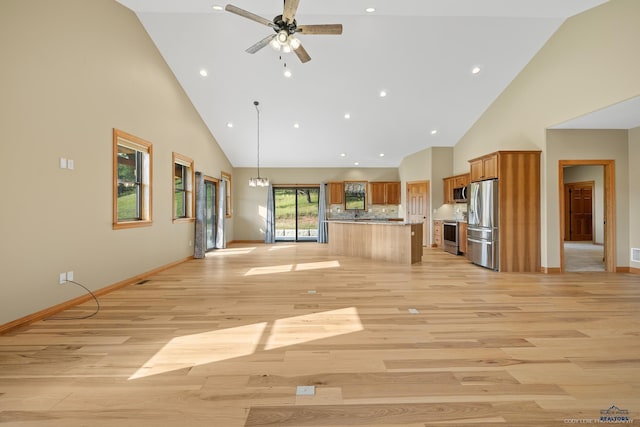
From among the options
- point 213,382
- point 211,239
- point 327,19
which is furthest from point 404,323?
point 211,239

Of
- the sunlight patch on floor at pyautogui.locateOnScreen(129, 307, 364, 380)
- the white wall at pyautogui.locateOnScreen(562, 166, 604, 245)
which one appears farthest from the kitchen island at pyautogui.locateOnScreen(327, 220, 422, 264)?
the white wall at pyautogui.locateOnScreen(562, 166, 604, 245)

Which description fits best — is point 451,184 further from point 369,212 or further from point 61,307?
point 61,307

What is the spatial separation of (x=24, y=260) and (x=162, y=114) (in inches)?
146

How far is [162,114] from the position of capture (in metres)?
6.09

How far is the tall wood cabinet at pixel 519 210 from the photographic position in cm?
592

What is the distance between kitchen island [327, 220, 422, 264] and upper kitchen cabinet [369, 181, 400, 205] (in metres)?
3.32

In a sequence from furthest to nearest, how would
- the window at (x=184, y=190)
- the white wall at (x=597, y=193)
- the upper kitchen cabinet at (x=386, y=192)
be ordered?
the upper kitchen cabinet at (x=386, y=192)
the white wall at (x=597, y=193)
the window at (x=184, y=190)

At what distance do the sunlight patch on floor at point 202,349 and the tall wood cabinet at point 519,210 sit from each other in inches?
198

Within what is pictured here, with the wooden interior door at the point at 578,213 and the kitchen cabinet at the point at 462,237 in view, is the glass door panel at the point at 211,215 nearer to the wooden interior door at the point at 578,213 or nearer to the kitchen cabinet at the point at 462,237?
the kitchen cabinet at the point at 462,237

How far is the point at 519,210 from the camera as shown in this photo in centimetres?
595

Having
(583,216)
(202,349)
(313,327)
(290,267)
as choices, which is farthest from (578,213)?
(202,349)

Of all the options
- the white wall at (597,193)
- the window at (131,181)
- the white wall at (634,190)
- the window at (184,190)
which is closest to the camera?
the window at (131,181)

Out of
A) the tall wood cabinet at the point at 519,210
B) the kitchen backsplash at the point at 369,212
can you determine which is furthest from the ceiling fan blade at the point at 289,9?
the kitchen backsplash at the point at 369,212

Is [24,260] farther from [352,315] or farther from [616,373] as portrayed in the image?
[616,373]
